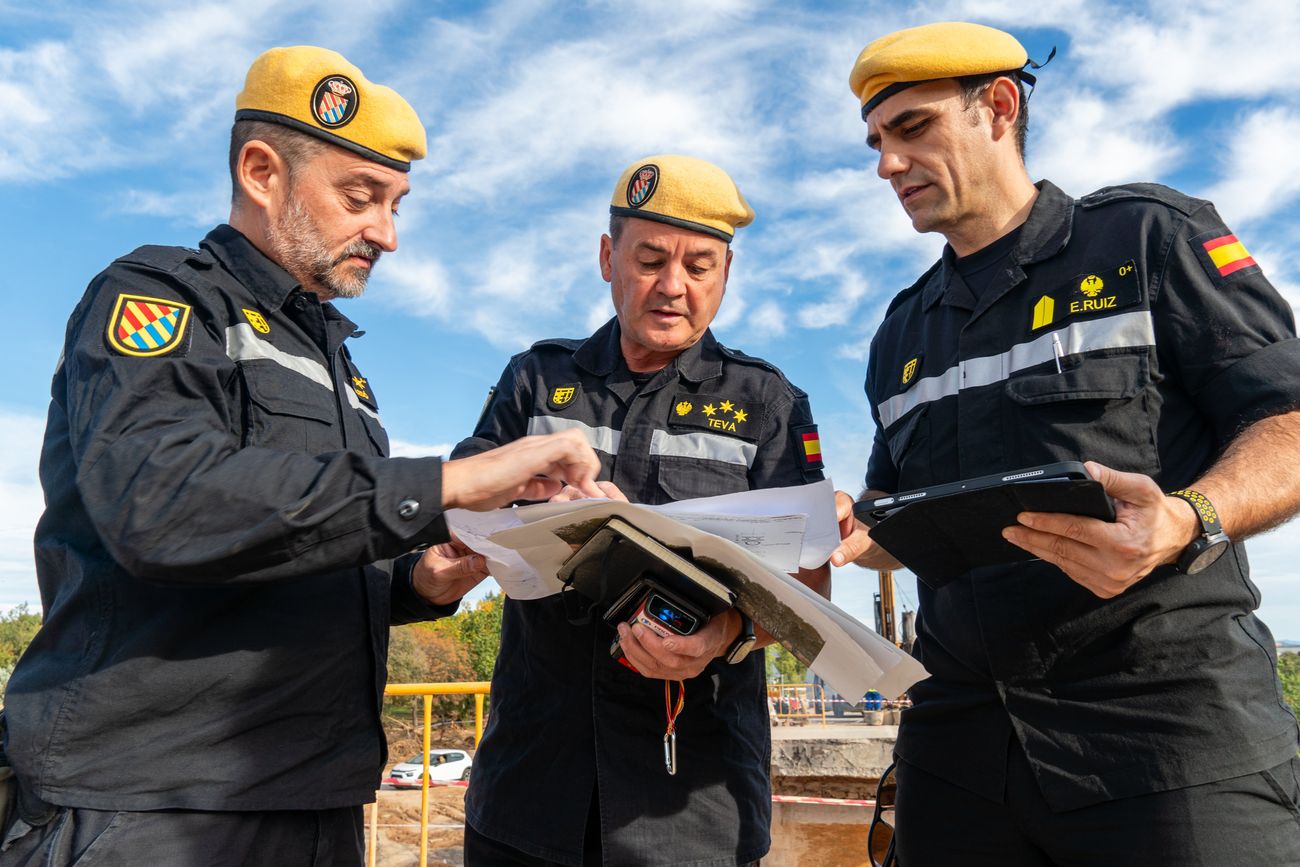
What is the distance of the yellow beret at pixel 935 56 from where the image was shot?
2578 millimetres

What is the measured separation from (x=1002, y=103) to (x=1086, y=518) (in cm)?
151

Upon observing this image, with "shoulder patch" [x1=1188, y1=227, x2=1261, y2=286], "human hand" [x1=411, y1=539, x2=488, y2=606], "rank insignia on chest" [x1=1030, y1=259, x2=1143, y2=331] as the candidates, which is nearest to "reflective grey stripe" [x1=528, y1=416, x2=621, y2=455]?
"human hand" [x1=411, y1=539, x2=488, y2=606]

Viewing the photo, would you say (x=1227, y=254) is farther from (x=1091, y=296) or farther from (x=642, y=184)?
(x=642, y=184)

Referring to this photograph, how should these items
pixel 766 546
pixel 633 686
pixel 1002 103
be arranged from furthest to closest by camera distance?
1. pixel 1002 103
2. pixel 633 686
3. pixel 766 546

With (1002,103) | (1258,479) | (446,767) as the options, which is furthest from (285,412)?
(446,767)

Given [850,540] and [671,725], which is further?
[850,540]

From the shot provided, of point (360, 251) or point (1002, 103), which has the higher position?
point (1002, 103)

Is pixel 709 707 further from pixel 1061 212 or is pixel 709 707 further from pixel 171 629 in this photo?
pixel 1061 212

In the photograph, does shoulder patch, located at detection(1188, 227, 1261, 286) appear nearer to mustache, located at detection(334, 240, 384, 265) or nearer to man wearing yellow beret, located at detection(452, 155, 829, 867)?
man wearing yellow beret, located at detection(452, 155, 829, 867)

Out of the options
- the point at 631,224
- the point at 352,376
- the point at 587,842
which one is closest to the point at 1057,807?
the point at 587,842

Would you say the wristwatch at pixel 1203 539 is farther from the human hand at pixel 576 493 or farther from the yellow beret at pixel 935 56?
the yellow beret at pixel 935 56

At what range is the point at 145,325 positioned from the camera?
1.78 meters

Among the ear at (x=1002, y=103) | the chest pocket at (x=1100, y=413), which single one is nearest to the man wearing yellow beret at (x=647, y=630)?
the chest pocket at (x=1100, y=413)

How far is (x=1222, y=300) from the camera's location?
81.0 inches
